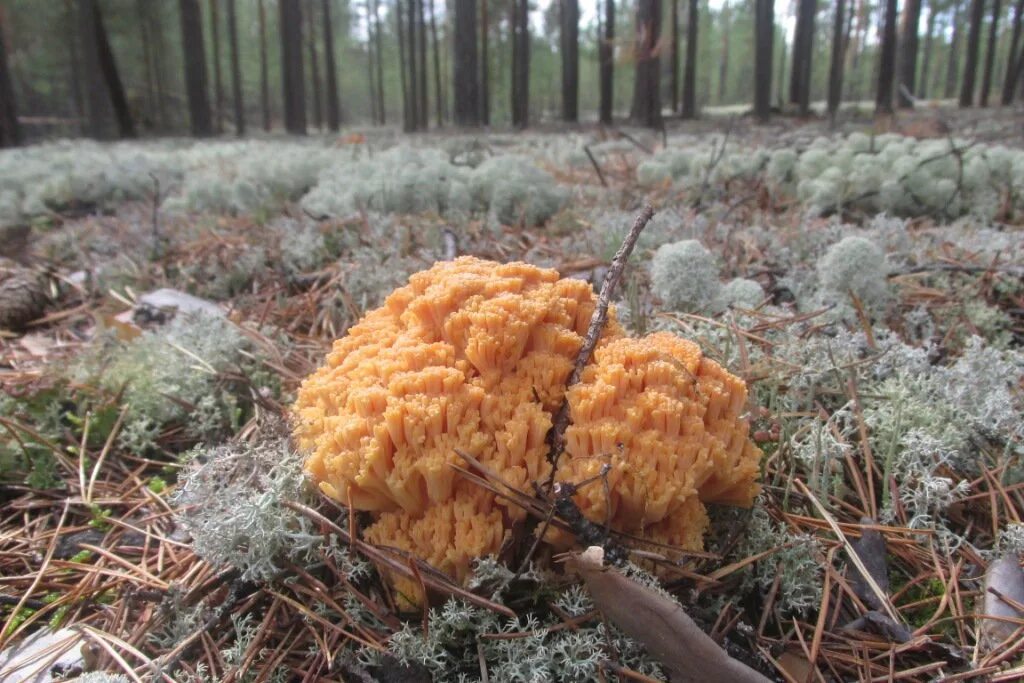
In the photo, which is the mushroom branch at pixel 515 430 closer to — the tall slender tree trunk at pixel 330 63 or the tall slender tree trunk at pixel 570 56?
the tall slender tree trunk at pixel 570 56

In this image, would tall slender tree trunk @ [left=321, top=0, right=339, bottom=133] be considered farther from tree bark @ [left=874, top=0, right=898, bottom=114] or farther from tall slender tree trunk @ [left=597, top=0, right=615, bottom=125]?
tree bark @ [left=874, top=0, right=898, bottom=114]

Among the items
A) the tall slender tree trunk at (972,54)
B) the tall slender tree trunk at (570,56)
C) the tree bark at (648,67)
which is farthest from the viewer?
the tall slender tree trunk at (972,54)

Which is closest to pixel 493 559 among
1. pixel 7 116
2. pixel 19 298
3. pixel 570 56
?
pixel 19 298

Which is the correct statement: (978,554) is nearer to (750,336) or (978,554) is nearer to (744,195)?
(750,336)

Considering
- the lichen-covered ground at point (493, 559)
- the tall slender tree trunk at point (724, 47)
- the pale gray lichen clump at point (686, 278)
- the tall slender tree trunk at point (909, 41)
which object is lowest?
the lichen-covered ground at point (493, 559)

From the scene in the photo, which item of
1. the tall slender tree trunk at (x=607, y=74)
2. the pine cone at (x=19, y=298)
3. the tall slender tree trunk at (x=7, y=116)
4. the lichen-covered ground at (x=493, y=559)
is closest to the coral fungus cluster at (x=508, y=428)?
the lichen-covered ground at (x=493, y=559)
